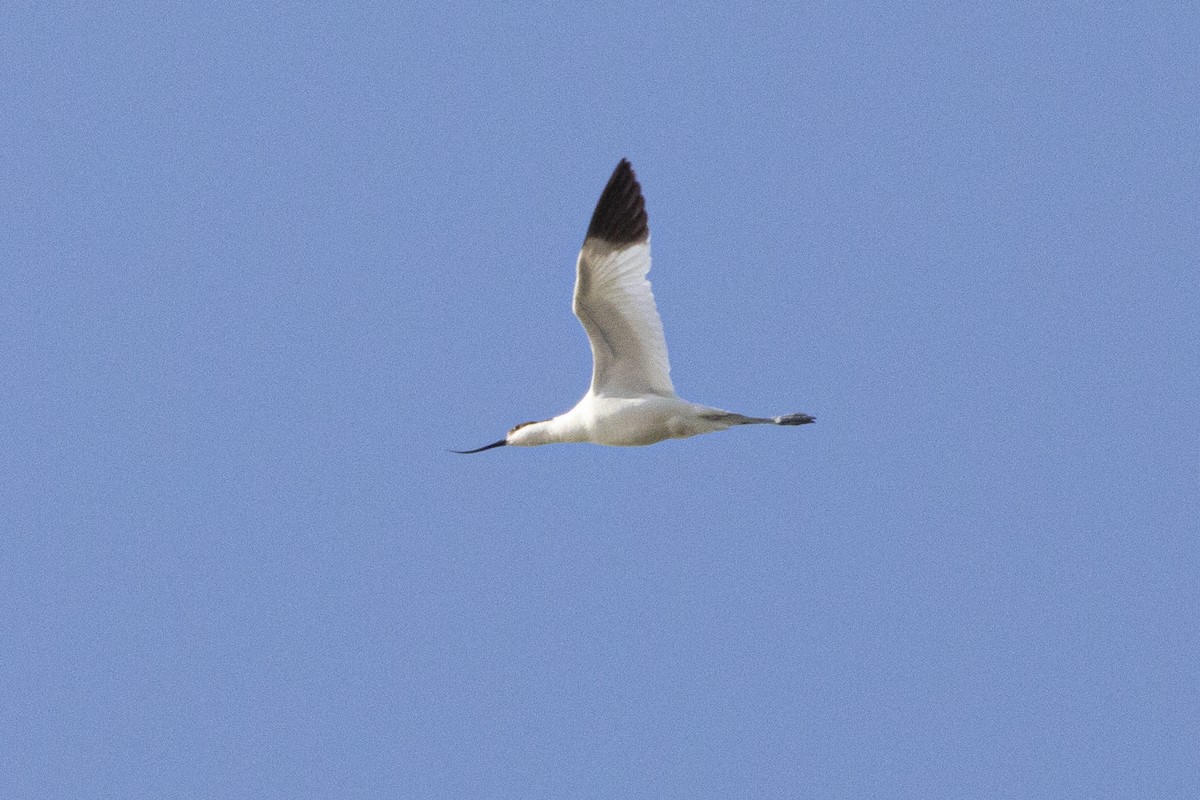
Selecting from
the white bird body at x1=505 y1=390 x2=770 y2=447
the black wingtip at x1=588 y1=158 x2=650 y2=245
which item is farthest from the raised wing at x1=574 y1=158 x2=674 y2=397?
the white bird body at x1=505 y1=390 x2=770 y2=447

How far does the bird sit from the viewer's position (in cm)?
1402

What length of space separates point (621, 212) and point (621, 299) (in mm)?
686

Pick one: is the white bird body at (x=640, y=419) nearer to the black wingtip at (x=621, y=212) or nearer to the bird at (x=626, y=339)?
the bird at (x=626, y=339)

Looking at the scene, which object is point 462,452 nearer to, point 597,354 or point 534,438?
point 534,438

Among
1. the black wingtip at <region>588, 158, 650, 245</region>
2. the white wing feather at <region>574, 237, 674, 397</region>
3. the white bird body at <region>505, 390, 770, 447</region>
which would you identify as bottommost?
the white bird body at <region>505, 390, 770, 447</region>

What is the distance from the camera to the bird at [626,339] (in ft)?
46.0

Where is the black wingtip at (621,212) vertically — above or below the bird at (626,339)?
above

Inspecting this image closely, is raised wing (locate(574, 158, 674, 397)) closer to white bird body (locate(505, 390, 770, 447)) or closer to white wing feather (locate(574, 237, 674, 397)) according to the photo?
white wing feather (locate(574, 237, 674, 397))

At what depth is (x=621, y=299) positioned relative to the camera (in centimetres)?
1411

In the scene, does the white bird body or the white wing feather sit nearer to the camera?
the white bird body

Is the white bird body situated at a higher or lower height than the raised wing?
lower

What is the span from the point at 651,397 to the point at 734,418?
65cm

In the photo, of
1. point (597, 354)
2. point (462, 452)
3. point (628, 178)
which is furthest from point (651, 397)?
point (462, 452)

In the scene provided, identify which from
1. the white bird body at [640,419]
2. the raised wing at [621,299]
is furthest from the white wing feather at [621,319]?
the white bird body at [640,419]
